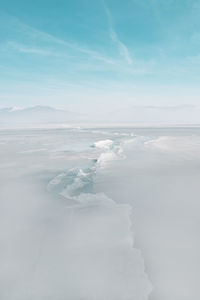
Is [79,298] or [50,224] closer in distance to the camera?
[79,298]

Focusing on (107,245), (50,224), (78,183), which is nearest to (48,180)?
(78,183)

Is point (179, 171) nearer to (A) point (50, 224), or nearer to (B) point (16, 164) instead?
(A) point (50, 224)

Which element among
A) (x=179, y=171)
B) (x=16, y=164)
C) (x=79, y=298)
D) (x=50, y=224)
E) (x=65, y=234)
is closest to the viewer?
(x=79, y=298)

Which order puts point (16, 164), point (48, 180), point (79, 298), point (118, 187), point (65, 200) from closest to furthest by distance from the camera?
point (79, 298) → point (65, 200) → point (118, 187) → point (48, 180) → point (16, 164)

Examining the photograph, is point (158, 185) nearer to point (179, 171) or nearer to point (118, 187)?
point (118, 187)

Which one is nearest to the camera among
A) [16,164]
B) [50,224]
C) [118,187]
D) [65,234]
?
[65,234]

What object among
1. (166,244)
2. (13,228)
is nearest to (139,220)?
(166,244)
